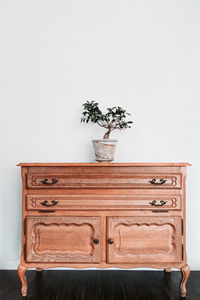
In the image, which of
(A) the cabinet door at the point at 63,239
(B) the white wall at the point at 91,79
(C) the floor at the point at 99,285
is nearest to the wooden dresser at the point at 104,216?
(A) the cabinet door at the point at 63,239

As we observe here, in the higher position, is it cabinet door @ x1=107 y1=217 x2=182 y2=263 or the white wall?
the white wall

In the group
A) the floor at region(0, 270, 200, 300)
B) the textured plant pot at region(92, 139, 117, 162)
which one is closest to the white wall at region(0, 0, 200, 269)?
the textured plant pot at region(92, 139, 117, 162)

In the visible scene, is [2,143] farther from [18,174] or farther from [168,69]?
[168,69]

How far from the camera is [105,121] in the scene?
8.35 ft

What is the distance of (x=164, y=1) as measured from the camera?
256cm

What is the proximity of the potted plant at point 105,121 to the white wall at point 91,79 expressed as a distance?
0.30 ft

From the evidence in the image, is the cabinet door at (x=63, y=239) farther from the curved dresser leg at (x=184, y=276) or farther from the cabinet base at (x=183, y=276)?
the curved dresser leg at (x=184, y=276)

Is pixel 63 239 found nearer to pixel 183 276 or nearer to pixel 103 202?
pixel 103 202

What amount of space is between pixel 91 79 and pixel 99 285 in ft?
5.84

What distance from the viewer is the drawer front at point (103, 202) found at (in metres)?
2.02

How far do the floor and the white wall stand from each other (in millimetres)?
480

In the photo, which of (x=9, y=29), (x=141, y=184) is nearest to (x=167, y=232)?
(x=141, y=184)

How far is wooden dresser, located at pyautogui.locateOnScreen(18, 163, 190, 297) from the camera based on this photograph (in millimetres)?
2006

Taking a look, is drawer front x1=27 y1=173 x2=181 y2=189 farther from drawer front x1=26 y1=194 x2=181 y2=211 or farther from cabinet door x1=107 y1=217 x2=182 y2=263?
cabinet door x1=107 y1=217 x2=182 y2=263
